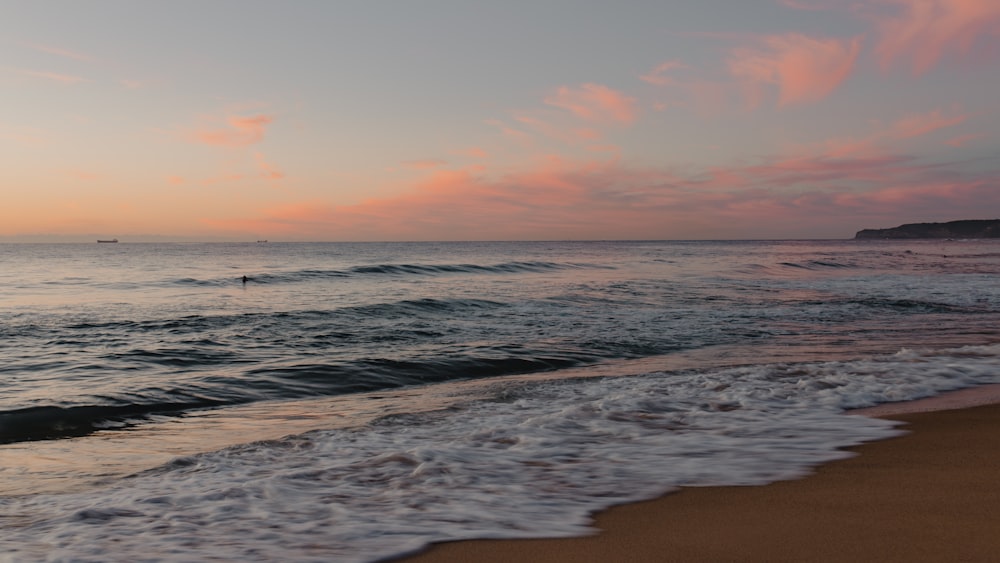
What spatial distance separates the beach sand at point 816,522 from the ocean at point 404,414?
230 millimetres

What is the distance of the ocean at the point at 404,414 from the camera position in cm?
357

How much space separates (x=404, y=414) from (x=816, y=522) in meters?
4.16

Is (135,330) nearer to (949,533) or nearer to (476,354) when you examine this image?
(476,354)

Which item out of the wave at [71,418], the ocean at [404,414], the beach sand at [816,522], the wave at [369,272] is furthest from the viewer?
the wave at [369,272]

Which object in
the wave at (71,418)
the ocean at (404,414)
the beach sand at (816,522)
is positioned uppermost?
the beach sand at (816,522)

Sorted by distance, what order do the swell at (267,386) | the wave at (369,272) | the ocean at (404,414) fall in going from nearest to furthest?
the ocean at (404,414) → the swell at (267,386) → the wave at (369,272)

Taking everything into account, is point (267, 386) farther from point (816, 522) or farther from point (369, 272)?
point (369, 272)

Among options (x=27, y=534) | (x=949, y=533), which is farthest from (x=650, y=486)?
(x=27, y=534)

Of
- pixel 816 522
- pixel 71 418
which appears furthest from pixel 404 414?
pixel 816 522

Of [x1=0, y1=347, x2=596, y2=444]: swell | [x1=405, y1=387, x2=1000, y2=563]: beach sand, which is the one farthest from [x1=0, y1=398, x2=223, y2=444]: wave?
[x1=405, y1=387, x2=1000, y2=563]: beach sand

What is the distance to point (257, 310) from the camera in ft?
55.8

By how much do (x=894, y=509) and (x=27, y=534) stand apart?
14.9 feet

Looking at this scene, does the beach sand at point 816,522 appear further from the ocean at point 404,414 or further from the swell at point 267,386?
the swell at point 267,386

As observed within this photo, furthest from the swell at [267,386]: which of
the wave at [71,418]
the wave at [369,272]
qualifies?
the wave at [369,272]
